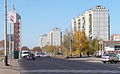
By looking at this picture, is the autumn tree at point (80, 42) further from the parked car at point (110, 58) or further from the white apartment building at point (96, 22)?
the white apartment building at point (96, 22)

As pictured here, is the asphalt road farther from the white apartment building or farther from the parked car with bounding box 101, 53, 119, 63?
the white apartment building

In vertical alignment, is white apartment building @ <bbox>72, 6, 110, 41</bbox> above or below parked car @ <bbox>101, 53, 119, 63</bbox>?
above

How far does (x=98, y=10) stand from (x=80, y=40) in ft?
237

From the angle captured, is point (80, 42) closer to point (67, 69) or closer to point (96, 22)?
point (67, 69)

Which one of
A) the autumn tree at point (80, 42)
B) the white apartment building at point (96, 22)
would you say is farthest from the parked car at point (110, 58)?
the white apartment building at point (96, 22)

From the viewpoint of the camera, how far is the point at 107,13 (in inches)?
6845

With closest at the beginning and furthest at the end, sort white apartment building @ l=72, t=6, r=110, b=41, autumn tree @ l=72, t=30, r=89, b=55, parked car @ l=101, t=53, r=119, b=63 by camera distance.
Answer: parked car @ l=101, t=53, r=119, b=63
autumn tree @ l=72, t=30, r=89, b=55
white apartment building @ l=72, t=6, r=110, b=41

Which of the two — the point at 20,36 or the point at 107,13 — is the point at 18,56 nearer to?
the point at 20,36

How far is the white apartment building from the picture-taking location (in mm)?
172750

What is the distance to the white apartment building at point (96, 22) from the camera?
173m

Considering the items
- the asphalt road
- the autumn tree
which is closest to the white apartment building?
the autumn tree

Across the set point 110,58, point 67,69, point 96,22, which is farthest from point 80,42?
point 96,22

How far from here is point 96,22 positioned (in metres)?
176

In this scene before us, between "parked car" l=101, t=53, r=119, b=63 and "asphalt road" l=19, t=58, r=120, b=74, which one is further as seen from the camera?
"parked car" l=101, t=53, r=119, b=63
